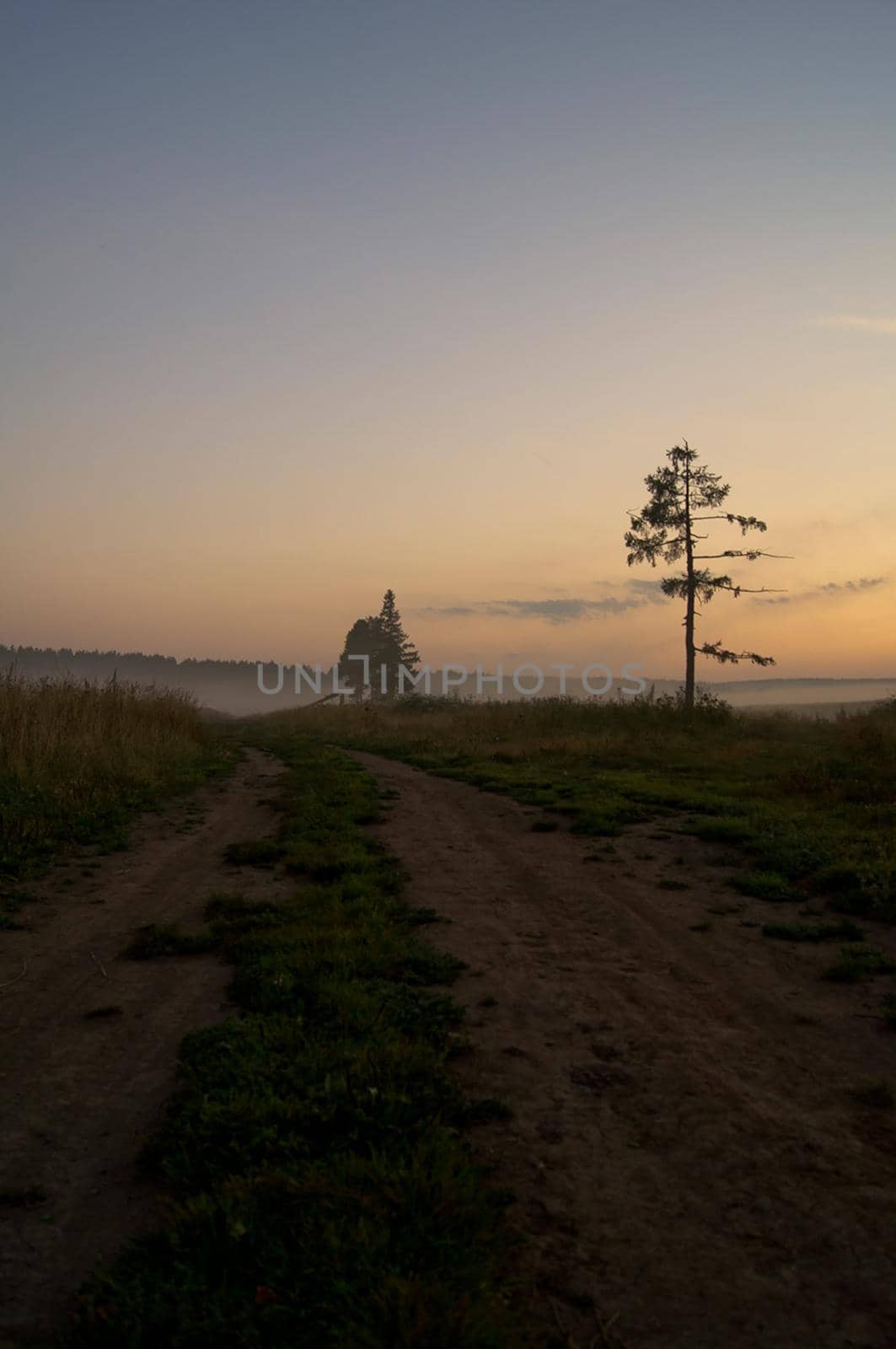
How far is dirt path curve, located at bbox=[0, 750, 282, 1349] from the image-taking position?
3090 millimetres

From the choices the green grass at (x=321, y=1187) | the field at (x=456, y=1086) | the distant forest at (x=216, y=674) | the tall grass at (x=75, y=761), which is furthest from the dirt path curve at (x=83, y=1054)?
the distant forest at (x=216, y=674)

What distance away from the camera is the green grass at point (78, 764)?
9.83 m

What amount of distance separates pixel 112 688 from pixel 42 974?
13.2 meters

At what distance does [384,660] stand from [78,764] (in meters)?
60.2

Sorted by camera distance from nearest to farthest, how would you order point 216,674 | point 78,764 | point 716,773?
point 78,764 → point 716,773 → point 216,674

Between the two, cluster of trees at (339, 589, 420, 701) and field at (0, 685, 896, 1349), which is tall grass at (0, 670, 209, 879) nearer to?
field at (0, 685, 896, 1349)

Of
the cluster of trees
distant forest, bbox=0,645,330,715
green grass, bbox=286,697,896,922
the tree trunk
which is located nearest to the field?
green grass, bbox=286,697,896,922

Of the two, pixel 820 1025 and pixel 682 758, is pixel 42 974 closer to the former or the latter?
pixel 820 1025

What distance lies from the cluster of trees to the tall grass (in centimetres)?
5169

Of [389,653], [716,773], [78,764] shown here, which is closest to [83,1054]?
[78,764]

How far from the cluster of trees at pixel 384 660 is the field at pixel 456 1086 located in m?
61.1

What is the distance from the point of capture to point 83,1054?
15.5ft

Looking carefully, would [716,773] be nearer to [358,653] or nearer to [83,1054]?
[83,1054]

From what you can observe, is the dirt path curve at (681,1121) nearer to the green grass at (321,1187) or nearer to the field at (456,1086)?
the field at (456,1086)
